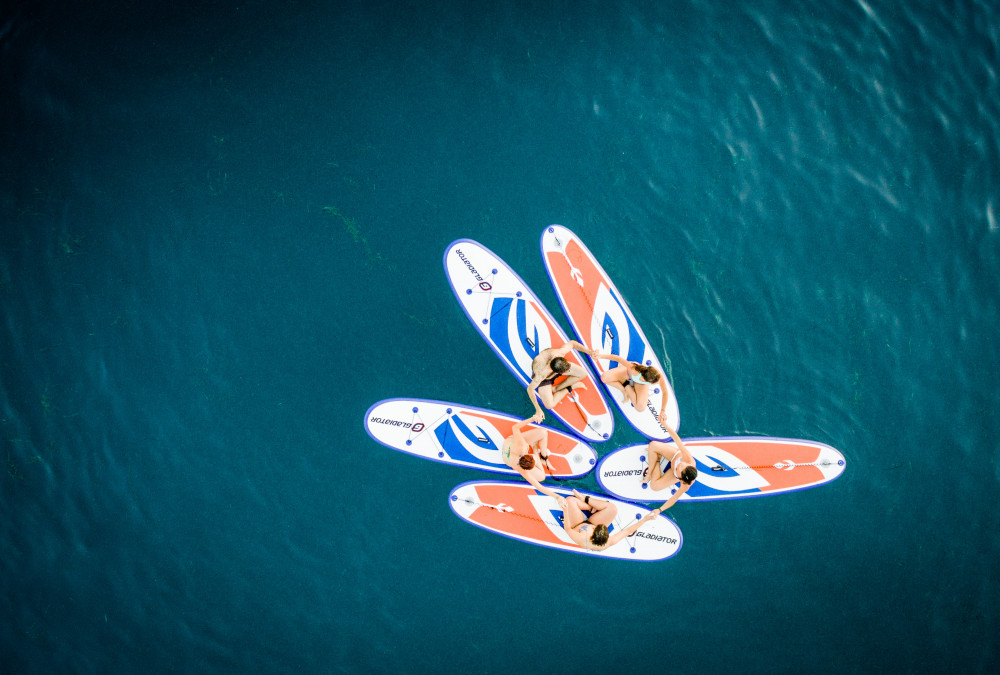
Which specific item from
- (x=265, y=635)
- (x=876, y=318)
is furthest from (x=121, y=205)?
(x=876, y=318)

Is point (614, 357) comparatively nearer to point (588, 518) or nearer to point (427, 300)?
point (588, 518)

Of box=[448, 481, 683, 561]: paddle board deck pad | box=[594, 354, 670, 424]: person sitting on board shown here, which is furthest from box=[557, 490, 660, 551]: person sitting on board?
box=[594, 354, 670, 424]: person sitting on board

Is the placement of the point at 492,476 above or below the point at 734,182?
below

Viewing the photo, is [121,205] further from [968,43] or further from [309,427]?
[968,43]

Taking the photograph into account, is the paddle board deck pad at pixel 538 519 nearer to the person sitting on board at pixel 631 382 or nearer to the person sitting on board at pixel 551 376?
the person sitting on board at pixel 551 376

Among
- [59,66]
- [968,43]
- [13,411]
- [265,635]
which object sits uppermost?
[968,43]

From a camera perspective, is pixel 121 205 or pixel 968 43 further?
pixel 968 43

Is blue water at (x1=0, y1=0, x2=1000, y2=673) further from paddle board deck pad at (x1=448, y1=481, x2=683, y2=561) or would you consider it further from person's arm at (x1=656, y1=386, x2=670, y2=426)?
person's arm at (x1=656, y1=386, x2=670, y2=426)
